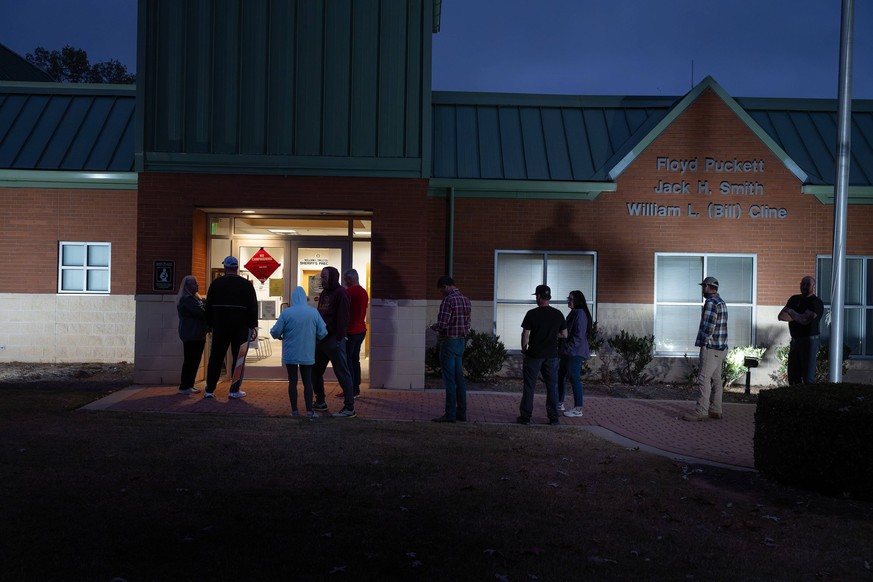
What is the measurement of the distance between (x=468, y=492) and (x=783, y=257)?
1081 cm

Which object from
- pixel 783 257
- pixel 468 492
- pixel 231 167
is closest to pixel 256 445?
pixel 468 492

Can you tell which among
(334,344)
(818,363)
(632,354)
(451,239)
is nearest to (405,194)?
(451,239)

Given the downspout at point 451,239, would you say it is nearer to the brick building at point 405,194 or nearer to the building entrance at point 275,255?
the brick building at point 405,194

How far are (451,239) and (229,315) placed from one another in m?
4.97

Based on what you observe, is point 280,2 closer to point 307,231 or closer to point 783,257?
point 307,231

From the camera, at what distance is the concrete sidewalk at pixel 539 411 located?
9.64 metres

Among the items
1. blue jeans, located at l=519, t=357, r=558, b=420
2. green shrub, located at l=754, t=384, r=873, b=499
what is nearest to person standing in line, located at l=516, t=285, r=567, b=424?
blue jeans, located at l=519, t=357, r=558, b=420

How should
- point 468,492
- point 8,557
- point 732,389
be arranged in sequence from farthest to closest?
point 732,389, point 468,492, point 8,557

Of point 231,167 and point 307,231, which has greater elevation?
point 231,167

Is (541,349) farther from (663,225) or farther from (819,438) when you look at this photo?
(663,225)

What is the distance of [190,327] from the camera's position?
11961 mm

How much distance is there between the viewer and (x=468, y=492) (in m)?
6.86

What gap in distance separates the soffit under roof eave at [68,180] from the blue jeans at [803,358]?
11862mm

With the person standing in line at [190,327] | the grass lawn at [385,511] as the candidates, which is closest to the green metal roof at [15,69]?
the person standing in line at [190,327]
